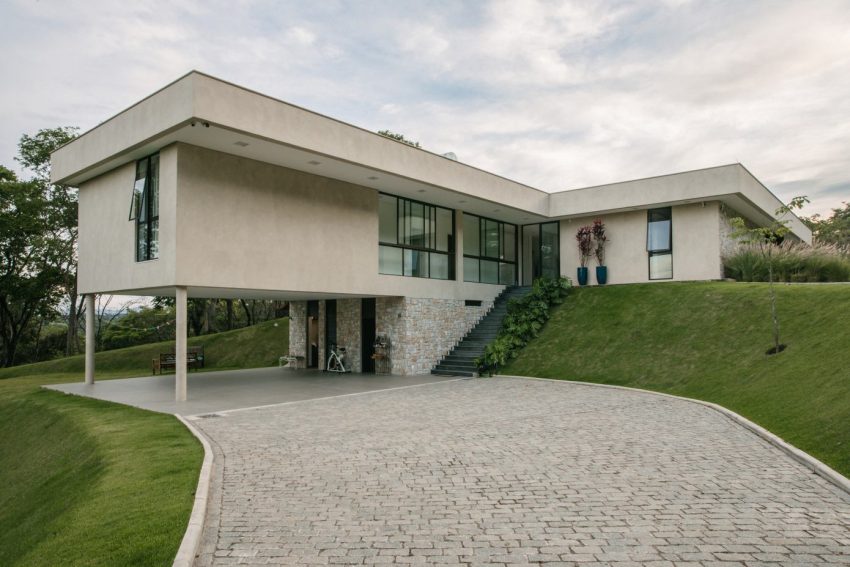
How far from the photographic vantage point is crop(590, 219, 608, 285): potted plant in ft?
67.7

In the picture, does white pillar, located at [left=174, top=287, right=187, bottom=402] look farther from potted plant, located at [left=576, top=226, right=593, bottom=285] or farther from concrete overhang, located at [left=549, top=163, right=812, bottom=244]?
potted plant, located at [left=576, top=226, right=593, bottom=285]

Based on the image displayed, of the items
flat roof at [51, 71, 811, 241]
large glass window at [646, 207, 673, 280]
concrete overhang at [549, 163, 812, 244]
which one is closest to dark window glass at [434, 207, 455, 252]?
flat roof at [51, 71, 811, 241]

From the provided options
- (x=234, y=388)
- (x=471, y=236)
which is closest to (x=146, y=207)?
(x=234, y=388)

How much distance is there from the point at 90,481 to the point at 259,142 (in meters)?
7.81

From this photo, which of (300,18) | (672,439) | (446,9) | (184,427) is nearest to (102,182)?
(300,18)

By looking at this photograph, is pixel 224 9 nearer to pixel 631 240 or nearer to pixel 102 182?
pixel 102 182

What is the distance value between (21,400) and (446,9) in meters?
14.9

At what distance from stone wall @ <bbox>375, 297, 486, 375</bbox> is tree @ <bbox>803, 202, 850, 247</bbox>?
39.4 metres

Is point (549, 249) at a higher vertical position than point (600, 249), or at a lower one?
higher

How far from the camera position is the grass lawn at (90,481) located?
175 inches

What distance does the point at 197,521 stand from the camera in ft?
14.8

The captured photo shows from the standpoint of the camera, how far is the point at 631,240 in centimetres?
2017

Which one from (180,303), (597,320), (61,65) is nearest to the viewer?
(180,303)

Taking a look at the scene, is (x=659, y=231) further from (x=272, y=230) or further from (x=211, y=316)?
(x=211, y=316)
